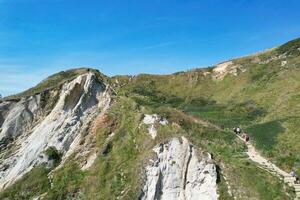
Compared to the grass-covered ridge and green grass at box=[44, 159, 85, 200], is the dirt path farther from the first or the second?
the grass-covered ridge

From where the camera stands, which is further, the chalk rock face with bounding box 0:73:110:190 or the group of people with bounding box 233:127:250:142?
the group of people with bounding box 233:127:250:142

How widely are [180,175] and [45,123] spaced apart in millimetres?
21012

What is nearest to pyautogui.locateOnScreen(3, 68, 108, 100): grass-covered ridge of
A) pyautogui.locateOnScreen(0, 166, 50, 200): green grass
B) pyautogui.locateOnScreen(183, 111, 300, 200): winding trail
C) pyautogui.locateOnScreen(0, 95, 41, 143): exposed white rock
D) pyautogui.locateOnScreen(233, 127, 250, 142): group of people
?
pyautogui.locateOnScreen(0, 95, 41, 143): exposed white rock

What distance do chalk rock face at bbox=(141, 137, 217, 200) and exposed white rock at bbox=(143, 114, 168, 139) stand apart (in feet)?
9.75

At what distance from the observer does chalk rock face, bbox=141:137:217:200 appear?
37594 mm

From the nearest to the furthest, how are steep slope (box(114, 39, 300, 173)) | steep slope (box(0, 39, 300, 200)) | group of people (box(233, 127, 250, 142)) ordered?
steep slope (box(0, 39, 300, 200)) → steep slope (box(114, 39, 300, 173)) → group of people (box(233, 127, 250, 142))

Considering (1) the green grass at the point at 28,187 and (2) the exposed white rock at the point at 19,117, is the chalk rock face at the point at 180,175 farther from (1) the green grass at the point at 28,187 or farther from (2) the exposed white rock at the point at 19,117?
(2) the exposed white rock at the point at 19,117

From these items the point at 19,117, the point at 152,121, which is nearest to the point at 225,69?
the point at 152,121

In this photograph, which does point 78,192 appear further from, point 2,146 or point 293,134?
point 293,134

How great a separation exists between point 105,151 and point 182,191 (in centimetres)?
1058

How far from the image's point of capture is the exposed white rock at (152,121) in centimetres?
4384

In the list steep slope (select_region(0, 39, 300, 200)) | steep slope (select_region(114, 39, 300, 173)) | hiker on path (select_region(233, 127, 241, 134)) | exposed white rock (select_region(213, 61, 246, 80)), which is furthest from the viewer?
exposed white rock (select_region(213, 61, 246, 80))

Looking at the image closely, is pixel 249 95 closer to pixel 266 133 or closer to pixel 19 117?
pixel 266 133

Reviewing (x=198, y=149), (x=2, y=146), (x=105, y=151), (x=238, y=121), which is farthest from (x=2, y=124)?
(x=238, y=121)
